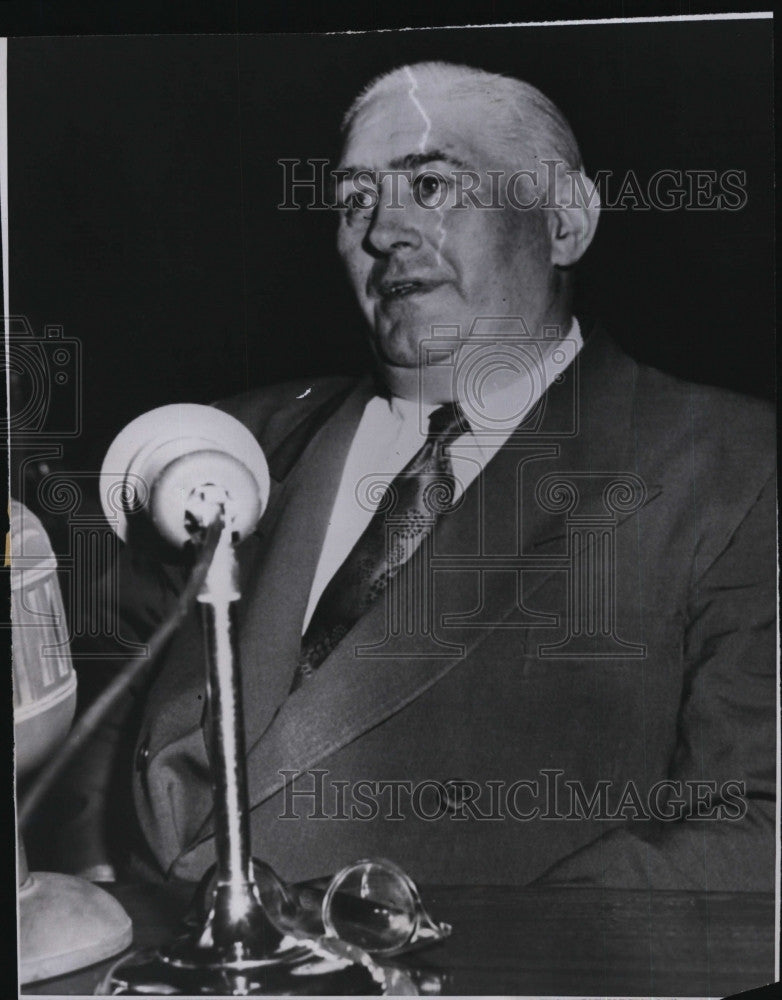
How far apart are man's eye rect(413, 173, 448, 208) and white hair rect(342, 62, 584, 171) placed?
0.48 feet

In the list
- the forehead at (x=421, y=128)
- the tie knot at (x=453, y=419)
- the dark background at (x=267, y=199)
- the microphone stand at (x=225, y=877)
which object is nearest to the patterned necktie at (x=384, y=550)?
the tie knot at (x=453, y=419)

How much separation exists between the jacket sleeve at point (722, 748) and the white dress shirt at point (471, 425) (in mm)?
443

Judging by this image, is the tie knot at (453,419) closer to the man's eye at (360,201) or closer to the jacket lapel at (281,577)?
the jacket lapel at (281,577)

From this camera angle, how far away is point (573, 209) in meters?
2.48

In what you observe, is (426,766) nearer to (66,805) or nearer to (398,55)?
(66,805)

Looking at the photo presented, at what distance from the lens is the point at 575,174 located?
8.12 ft

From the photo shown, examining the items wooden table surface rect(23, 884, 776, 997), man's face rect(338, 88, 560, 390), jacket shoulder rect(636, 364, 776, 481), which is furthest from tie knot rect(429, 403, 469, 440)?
wooden table surface rect(23, 884, 776, 997)

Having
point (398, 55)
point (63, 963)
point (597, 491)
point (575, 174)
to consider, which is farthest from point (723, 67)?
point (63, 963)

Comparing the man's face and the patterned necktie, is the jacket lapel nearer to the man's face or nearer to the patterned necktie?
the patterned necktie

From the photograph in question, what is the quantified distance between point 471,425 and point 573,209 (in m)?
0.48

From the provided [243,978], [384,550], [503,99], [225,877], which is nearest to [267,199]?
[503,99]

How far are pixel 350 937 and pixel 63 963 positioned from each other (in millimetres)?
590

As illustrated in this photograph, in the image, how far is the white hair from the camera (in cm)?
246

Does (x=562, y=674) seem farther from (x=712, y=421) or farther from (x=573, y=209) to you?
(x=573, y=209)
